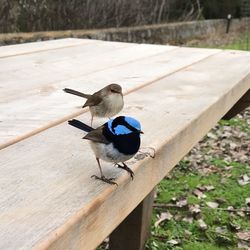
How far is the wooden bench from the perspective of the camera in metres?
1.11

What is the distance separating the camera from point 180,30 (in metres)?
13.1

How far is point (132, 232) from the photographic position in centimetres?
285

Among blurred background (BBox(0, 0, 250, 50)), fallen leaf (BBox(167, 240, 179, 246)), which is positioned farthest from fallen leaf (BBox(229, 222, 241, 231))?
blurred background (BBox(0, 0, 250, 50))

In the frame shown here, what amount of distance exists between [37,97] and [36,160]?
2.71 feet

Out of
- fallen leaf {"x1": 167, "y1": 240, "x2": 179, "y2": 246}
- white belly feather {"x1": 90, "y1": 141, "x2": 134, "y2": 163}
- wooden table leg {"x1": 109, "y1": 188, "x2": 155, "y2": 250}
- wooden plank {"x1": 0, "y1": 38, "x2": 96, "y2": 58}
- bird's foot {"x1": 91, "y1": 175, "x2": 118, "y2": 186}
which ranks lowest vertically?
fallen leaf {"x1": 167, "y1": 240, "x2": 179, "y2": 246}

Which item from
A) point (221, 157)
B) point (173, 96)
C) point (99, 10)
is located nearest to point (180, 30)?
point (99, 10)

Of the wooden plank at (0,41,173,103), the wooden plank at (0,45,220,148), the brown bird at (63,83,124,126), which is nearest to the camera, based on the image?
the wooden plank at (0,45,220,148)

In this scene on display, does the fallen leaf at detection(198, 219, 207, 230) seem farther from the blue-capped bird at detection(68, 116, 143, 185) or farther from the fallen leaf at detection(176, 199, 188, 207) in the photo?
the blue-capped bird at detection(68, 116, 143, 185)

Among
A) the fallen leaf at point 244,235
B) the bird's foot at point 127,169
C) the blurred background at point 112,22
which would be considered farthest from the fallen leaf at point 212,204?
the blurred background at point 112,22

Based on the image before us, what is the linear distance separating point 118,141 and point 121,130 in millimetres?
31

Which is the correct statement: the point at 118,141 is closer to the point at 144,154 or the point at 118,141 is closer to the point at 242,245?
the point at 144,154

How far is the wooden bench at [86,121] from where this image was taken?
111cm

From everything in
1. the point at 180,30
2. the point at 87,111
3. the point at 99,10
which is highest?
the point at 87,111

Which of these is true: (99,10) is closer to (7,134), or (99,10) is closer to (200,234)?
(200,234)
